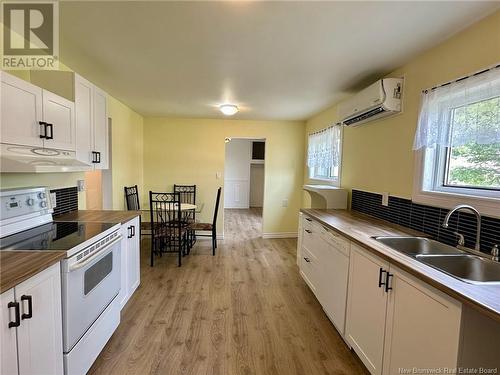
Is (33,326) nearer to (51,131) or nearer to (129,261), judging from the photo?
(51,131)

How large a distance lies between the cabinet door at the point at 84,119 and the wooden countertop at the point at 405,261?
7.31 ft

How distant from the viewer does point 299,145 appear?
5215mm

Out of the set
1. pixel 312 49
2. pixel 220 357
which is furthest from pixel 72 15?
pixel 220 357

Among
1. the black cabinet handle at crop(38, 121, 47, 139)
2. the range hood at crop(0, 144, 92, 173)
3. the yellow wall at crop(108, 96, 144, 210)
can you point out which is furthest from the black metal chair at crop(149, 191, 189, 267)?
the black cabinet handle at crop(38, 121, 47, 139)

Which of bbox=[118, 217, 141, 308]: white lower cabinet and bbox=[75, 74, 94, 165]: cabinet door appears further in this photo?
bbox=[118, 217, 141, 308]: white lower cabinet

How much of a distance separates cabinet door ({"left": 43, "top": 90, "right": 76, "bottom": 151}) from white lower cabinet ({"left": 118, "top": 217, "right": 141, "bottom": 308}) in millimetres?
829

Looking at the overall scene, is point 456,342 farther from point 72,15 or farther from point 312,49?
point 72,15

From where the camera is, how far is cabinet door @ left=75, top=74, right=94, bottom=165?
2.20 meters

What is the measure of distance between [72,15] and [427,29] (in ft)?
7.44

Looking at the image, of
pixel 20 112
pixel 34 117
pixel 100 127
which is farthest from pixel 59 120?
pixel 100 127

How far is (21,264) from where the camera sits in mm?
1229

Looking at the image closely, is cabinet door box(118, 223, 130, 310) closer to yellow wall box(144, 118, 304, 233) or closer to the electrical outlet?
the electrical outlet

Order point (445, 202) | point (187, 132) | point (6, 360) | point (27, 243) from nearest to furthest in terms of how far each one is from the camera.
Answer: point (6, 360) < point (27, 243) < point (445, 202) < point (187, 132)

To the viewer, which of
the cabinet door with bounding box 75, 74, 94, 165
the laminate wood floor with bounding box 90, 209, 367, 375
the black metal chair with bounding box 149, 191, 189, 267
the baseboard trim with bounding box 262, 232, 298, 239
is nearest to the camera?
the laminate wood floor with bounding box 90, 209, 367, 375
